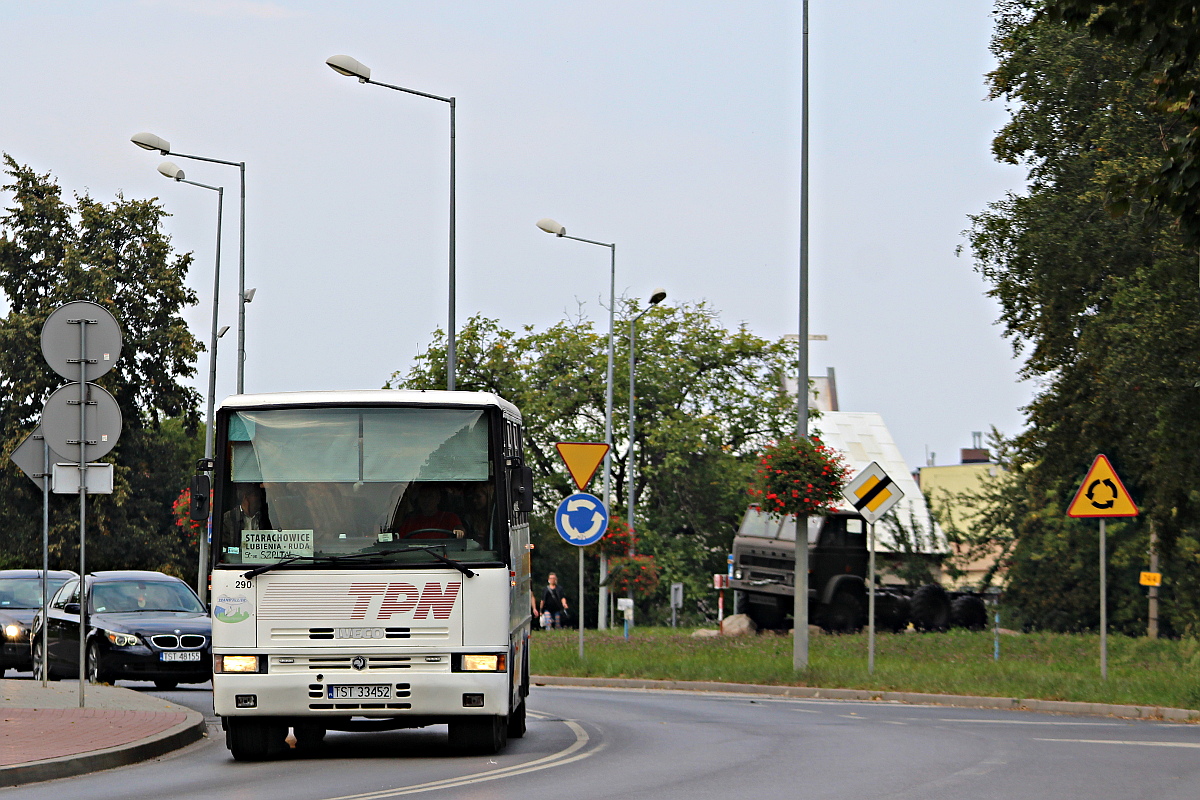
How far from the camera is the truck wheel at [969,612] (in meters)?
41.3

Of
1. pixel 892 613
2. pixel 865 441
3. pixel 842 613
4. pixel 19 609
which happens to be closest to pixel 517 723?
pixel 19 609

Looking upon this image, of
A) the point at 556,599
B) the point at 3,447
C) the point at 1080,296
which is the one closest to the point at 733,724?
the point at 1080,296

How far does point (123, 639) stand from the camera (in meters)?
22.0

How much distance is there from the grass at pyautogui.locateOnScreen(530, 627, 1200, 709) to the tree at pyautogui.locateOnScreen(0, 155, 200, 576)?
89.2 ft

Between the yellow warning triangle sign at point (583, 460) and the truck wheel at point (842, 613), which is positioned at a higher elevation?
the yellow warning triangle sign at point (583, 460)

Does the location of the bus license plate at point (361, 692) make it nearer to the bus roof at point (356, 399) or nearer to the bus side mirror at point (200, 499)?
the bus side mirror at point (200, 499)

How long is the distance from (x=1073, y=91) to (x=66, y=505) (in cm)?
4026

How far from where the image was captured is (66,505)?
58.2m

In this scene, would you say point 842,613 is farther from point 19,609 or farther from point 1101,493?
point 19,609

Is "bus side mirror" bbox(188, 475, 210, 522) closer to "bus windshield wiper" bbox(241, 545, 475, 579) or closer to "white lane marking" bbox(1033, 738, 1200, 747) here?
"bus windshield wiper" bbox(241, 545, 475, 579)

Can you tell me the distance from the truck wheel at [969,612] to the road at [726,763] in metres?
23.1

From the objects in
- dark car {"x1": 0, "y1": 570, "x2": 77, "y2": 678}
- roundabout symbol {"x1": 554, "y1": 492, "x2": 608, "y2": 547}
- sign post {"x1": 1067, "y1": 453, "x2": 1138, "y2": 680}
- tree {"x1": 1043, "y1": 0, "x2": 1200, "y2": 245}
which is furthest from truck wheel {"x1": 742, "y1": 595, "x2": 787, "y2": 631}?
tree {"x1": 1043, "y1": 0, "x2": 1200, "y2": 245}

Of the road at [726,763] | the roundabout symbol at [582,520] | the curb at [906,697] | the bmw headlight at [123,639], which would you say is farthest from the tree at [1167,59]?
the bmw headlight at [123,639]

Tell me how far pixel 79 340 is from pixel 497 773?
6778 millimetres
